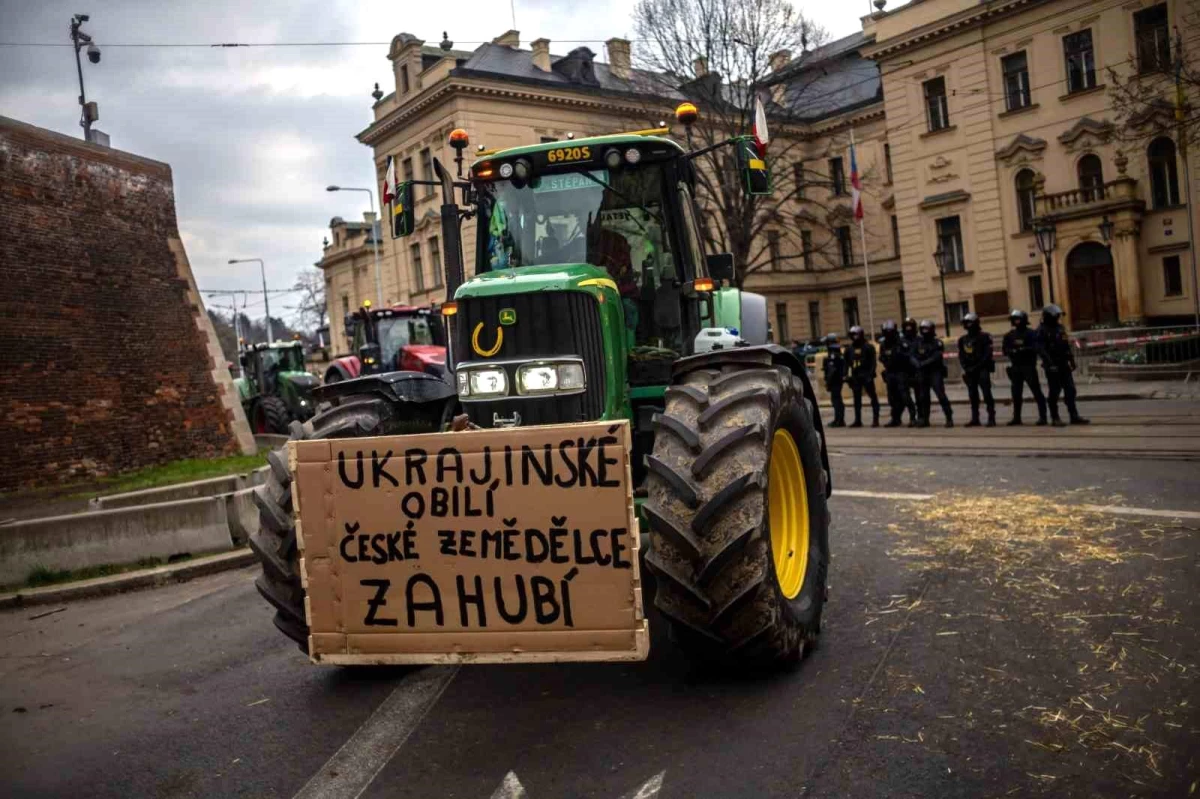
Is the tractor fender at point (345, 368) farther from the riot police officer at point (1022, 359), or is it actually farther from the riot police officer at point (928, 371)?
the riot police officer at point (1022, 359)

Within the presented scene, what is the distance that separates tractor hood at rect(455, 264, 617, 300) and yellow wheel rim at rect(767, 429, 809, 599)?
1.30 meters

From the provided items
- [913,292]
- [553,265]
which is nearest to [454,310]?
[553,265]

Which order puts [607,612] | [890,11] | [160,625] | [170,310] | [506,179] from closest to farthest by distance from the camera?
[607,612] < [506,179] < [160,625] < [170,310] < [890,11]

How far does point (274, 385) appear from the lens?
25.8 m

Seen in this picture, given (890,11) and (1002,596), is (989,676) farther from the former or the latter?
(890,11)

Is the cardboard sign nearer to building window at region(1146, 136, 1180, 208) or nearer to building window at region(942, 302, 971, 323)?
building window at region(1146, 136, 1180, 208)

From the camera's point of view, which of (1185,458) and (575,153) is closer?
(575,153)

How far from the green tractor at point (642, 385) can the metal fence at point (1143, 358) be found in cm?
2015

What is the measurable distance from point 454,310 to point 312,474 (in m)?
1.86

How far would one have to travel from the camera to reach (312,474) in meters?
4.36

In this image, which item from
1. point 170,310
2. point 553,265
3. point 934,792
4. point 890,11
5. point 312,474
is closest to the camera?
point 934,792

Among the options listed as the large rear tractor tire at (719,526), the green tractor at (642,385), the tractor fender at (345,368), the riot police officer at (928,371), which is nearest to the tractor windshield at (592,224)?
the green tractor at (642,385)

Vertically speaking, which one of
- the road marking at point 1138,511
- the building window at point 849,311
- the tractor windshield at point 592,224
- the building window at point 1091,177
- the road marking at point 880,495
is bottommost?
the road marking at point 1138,511

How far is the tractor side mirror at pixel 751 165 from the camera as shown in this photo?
6016 millimetres
